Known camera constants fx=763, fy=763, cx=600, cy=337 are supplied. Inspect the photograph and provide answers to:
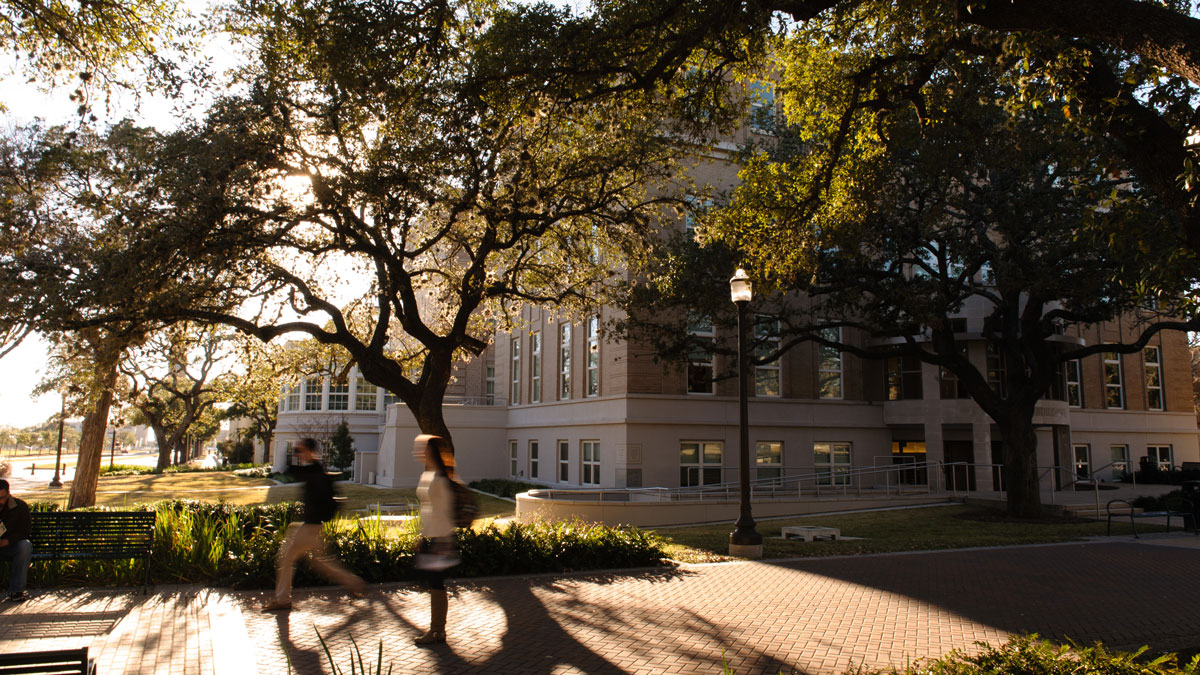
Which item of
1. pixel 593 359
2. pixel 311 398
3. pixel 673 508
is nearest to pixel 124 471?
pixel 311 398

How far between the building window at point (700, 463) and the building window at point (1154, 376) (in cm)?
2263

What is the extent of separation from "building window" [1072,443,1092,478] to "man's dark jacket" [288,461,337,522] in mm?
34023

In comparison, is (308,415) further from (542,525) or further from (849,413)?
(542,525)

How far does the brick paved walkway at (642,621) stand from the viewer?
6.45 m

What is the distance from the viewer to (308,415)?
49562mm

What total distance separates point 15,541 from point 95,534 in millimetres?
802

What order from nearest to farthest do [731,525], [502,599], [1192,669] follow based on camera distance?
[1192,669], [502,599], [731,525]

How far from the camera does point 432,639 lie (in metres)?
6.89

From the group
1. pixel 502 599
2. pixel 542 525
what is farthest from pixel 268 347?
pixel 502 599

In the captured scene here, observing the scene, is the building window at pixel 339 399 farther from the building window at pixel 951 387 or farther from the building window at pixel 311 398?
the building window at pixel 951 387

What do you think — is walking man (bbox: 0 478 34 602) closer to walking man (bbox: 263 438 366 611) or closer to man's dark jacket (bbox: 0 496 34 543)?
man's dark jacket (bbox: 0 496 34 543)

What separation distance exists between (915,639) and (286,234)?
1315 cm

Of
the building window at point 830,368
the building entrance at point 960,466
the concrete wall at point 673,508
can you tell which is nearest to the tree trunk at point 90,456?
the concrete wall at point 673,508

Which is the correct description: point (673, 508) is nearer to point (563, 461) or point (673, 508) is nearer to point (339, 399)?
point (563, 461)
